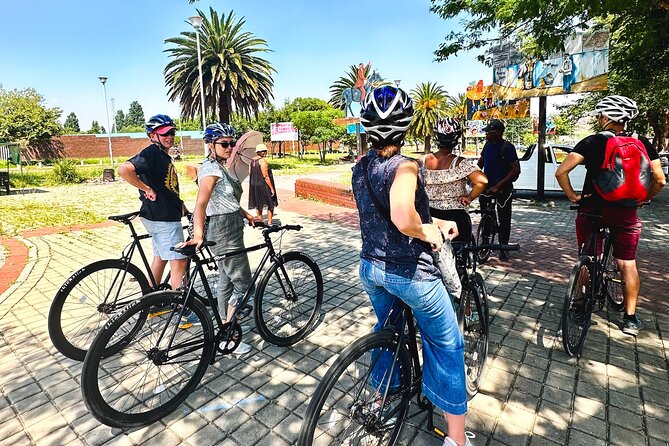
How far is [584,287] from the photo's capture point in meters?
3.37

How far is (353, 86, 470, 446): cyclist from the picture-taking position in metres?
1.79

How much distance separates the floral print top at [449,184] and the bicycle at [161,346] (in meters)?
1.41

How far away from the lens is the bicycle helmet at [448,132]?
10.8 ft

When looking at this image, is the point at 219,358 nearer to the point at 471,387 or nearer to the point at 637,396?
the point at 471,387

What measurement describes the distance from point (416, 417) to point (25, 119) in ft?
171

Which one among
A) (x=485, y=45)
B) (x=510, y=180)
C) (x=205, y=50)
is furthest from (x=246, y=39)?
(x=510, y=180)

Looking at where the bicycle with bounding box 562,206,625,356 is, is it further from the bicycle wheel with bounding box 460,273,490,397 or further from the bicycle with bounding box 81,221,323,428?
the bicycle with bounding box 81,221,323,428

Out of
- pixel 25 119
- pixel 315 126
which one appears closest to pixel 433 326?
pixel 315 126

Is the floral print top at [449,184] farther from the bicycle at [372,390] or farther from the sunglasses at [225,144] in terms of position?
the sunglasses at [225,144]

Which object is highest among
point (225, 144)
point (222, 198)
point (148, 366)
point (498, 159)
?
point (225, 144)

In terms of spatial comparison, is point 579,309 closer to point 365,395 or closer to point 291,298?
point 365,395

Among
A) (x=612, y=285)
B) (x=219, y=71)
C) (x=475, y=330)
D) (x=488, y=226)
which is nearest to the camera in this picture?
(x=475, y=330)

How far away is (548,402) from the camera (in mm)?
2727

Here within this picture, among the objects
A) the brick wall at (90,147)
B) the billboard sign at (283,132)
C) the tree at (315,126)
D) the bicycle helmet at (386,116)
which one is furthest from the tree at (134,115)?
the bicycle helmet at (386,116)
